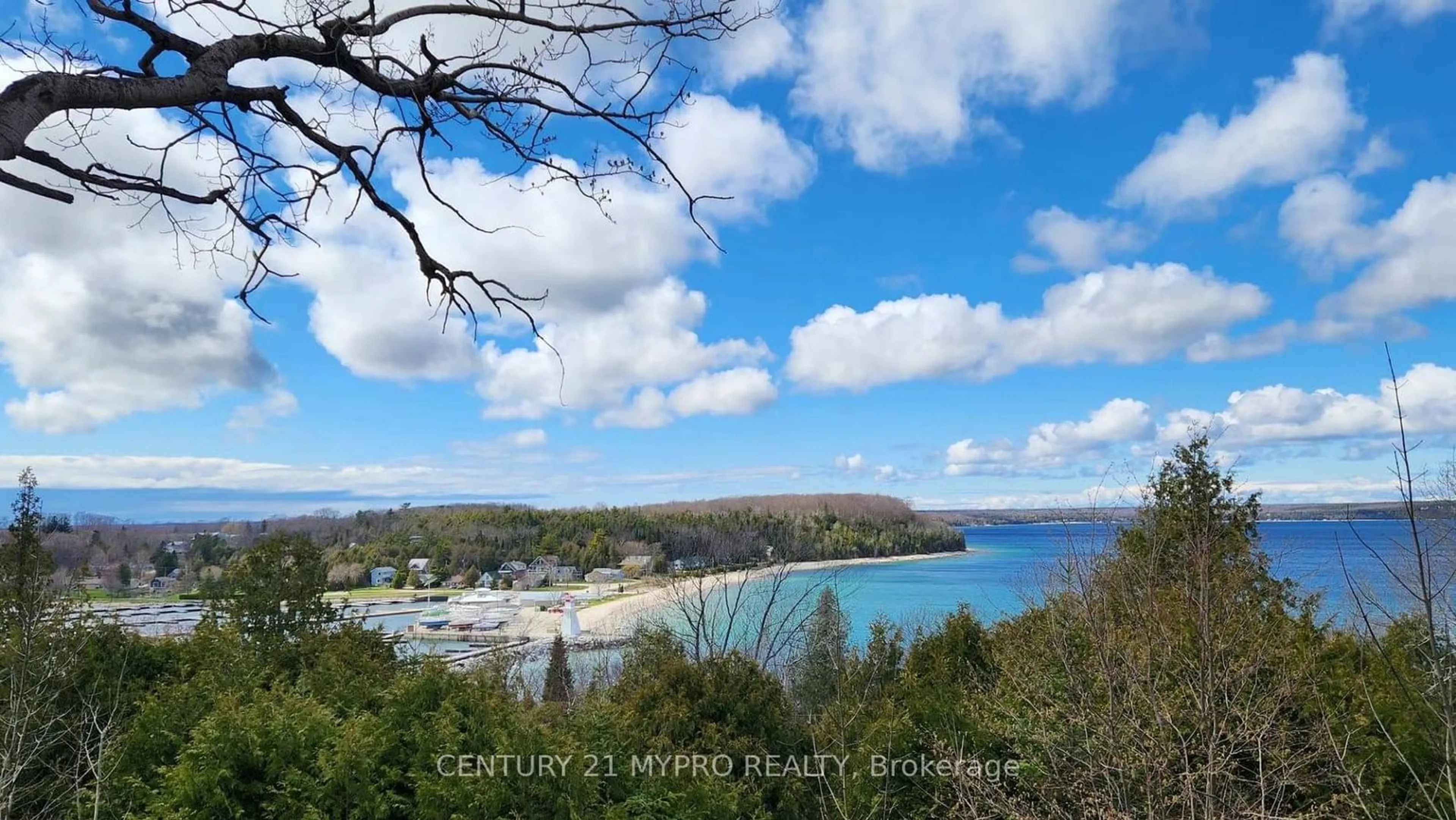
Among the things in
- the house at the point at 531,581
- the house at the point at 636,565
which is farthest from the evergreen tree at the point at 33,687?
the house at the point at 531,581

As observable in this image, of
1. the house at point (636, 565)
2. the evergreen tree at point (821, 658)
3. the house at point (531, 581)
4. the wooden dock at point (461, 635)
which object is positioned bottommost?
the house at point (531, 581)

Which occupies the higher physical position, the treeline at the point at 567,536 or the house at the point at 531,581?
the treeline at the point at 567,536

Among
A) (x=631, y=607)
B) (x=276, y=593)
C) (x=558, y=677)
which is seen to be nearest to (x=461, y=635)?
(x=631, y=607)

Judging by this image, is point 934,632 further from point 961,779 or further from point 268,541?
point 268,541

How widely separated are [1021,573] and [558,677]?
11365 millimetres

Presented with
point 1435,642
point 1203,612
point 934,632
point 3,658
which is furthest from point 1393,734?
point 3,658

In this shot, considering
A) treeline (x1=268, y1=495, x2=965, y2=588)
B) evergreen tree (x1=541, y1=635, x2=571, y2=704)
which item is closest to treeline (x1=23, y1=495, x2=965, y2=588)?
treeline (x1=268, y1=495, x2=965, y2=588)

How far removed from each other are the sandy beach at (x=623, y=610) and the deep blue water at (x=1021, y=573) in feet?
6.45

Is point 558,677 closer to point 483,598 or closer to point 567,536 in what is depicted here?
point 483,598

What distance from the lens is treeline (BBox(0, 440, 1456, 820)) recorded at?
3.44 m

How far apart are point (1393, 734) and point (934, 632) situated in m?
5.46

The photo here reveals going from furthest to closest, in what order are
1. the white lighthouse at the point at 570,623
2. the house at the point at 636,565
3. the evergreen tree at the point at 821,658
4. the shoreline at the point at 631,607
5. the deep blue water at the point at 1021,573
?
the house at the point at 636,565 < the white lighthouse at the point at 570,623 < the shoreline at the point at 631,607 < the evergreen tree at the point at 821,658 < the deep blue water at the point at 1021,573

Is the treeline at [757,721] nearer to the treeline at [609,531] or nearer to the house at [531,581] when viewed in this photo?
the treeline at [609,531]

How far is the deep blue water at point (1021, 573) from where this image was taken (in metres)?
5.75
